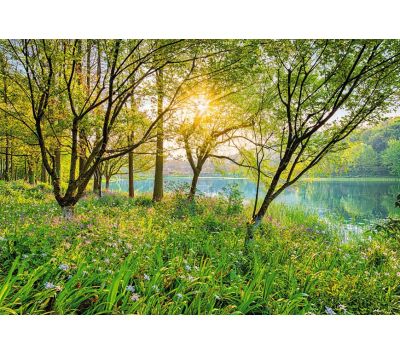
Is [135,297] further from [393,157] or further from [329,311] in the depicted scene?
[393,157]

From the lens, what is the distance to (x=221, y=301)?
2699 millimetres

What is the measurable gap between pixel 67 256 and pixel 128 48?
274 centimetres

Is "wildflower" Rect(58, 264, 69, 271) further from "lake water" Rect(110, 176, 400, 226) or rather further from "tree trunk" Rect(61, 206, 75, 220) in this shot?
"lake water" Rect(110, 176, 400, 226)

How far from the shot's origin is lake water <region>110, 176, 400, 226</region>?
4.96 metres

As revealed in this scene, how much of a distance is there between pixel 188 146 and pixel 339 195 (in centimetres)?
384

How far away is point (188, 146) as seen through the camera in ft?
21.2

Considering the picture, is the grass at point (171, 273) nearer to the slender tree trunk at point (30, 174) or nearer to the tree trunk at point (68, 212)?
the tree trunk at point (68, 212)

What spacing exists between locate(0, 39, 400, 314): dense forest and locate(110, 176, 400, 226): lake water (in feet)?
0.92

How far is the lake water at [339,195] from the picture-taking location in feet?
16.3

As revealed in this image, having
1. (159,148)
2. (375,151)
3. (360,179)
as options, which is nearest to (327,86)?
(375,151)

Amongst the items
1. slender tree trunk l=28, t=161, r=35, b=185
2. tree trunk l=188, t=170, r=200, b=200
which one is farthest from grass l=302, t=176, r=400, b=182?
slender tree trunk l=28, t=161, r=35, b=185
